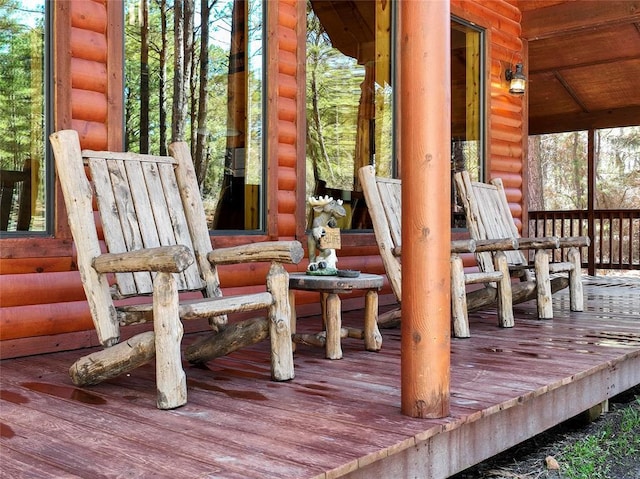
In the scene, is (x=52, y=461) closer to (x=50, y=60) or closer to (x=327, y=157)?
(x=50, y=60)

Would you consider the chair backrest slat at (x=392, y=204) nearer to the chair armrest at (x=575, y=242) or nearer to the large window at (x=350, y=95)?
the large window at (x=350, y=95)

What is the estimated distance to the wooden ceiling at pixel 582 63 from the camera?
636 centimetres

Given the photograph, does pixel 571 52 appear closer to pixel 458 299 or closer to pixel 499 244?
pixel 499 244

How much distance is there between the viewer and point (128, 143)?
375 cm

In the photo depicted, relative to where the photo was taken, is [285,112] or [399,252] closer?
[399,252]

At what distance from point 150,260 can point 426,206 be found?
0.93 m

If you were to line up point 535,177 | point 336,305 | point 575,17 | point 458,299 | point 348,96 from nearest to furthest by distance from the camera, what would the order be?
point 336,305
point 458,299
point 348,96
point 575,17
point 535,177

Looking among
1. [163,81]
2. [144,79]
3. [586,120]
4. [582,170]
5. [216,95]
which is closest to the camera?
[144,79]

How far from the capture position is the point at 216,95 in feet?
15.1

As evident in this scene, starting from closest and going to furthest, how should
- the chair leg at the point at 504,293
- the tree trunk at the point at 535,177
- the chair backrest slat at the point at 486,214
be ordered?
the chair leg at the point at 504,293
the chair backrest slat at the point at 486,214
the tree trunk at the point at 535,177

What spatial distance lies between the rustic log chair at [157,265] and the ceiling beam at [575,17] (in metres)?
4.71

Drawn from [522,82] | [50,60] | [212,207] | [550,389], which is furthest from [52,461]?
[522,82]

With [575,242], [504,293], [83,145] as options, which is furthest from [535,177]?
[83,145]

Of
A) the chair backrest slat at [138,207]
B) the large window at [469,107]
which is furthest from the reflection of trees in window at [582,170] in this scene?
the chair backrest slat at [138,207]
